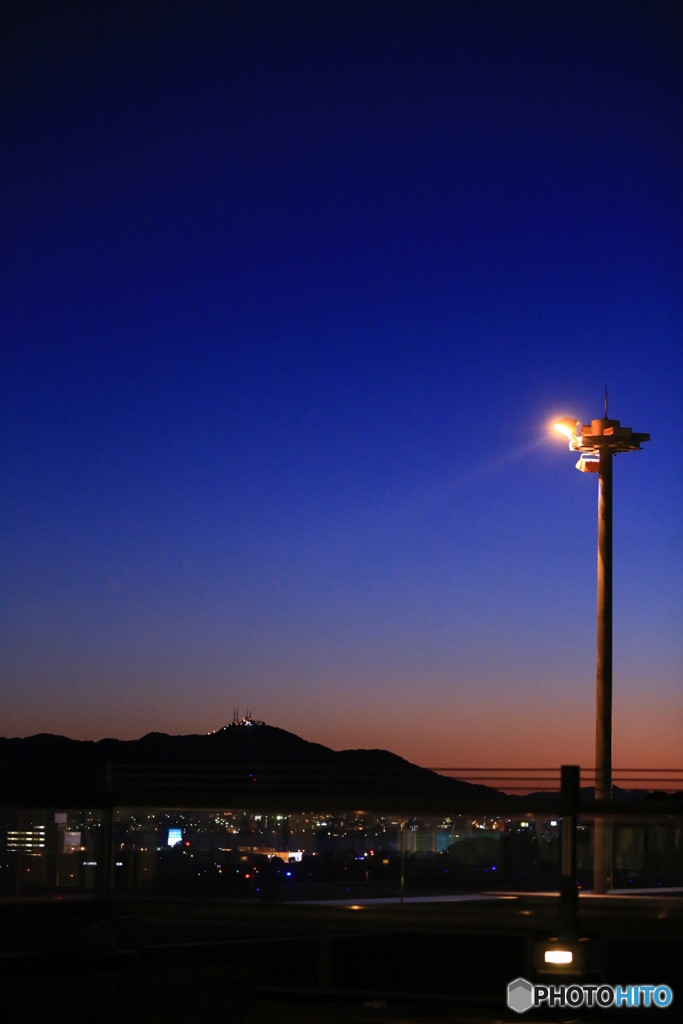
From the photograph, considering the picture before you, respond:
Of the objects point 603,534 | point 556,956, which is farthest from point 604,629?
point 556,956

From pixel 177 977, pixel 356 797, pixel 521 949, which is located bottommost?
pixel 521 949

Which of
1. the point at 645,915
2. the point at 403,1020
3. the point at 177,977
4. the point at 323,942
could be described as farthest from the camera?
the point at 323,942

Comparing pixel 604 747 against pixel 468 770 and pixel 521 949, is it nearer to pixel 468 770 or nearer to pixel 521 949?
pixel 468 770

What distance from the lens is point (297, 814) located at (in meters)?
24.5

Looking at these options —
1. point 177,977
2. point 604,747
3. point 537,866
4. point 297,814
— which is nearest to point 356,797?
point 297,814

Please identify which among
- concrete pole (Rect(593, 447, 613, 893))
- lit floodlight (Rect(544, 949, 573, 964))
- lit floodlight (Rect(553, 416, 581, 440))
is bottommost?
A: lit floodlight (Rect(544, 949, 573, 964))

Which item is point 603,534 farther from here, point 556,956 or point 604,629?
point 556,956

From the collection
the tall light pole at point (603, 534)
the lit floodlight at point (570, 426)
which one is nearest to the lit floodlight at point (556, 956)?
the tall light pole at point (603, 534)

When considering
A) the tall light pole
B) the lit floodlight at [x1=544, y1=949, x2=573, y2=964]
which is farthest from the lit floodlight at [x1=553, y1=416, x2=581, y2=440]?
the lit floodlight at [x1=544, y1=949, x2=573, y2=964]

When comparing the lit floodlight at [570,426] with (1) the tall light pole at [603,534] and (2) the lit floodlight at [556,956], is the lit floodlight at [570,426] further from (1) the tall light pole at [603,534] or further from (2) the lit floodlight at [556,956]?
(2) the lit floodlight at [556,956]

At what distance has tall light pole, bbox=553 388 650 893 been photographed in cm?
2489

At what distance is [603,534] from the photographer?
84.5ft

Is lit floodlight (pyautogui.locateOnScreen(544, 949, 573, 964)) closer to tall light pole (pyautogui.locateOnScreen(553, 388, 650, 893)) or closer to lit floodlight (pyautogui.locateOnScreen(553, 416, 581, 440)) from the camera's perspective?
tall light pole (pyautogui.locateOnScreen(553, 388, 650, 893))

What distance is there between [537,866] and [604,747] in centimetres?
285
